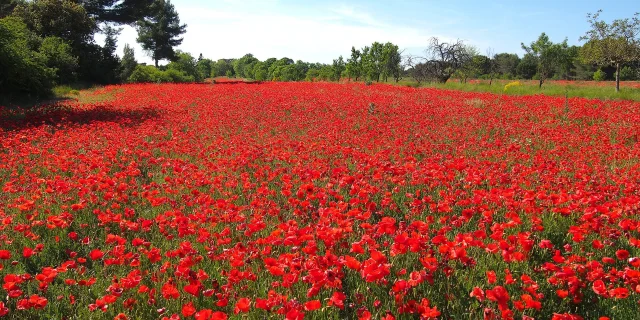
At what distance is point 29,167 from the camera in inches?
255

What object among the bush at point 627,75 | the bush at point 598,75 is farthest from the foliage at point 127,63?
the bush at point 627,75

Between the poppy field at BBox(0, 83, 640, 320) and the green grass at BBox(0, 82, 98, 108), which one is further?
the green grass at BBox(0, 82, 98, 108)

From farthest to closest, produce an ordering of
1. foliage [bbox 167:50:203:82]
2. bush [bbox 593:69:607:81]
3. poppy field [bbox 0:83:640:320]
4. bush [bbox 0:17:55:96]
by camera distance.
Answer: bush [bbox 593:69:607:81] → foliage [bbox 167:50:203:82] → bush [bbox 0:17:55:96] → poppy field [bbox 0:83:640:320]

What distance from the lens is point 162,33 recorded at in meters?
48.8

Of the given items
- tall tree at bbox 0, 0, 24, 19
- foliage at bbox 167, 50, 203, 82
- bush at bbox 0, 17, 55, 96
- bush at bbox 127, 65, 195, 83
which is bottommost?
bush at bbox 0, 17, 55, 96

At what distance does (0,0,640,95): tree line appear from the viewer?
61.7 ft

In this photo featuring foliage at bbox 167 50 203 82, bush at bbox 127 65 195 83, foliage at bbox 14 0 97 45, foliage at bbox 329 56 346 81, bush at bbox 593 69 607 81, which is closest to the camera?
foliage at bbox 14 0 97 45

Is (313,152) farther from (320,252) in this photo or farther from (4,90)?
(4,90)

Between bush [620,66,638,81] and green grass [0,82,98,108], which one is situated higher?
bush [620,66,638,81]

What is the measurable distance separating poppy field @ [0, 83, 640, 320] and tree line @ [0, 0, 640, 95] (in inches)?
349

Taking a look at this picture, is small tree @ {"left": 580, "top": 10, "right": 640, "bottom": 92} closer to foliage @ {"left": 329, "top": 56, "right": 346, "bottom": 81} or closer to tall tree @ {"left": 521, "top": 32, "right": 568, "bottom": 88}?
tall tree @ {"left": 521, "top": 32, "right": 568, "bottom": 88}

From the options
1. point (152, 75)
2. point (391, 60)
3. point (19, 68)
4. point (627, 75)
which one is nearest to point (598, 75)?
point (627, 75)

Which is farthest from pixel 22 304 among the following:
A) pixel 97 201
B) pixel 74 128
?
pixel 74 128

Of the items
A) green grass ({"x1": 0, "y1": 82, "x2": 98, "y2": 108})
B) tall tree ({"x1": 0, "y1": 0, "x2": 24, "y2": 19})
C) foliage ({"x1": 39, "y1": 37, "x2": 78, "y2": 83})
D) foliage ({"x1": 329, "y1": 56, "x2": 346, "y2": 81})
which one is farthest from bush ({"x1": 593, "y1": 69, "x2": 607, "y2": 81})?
tall tree ({"x1": 0, "y1": 0, "x2": 24, "y2": 19})
